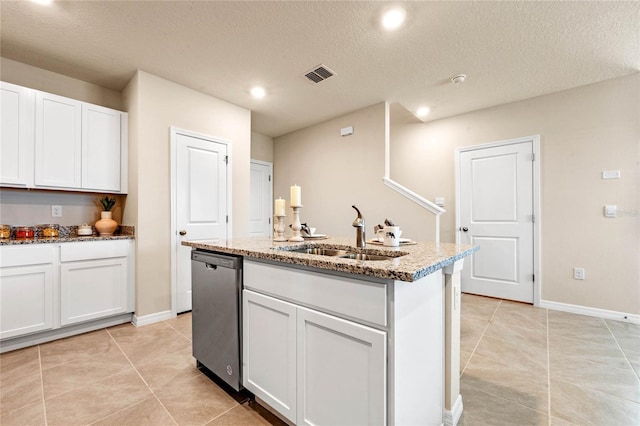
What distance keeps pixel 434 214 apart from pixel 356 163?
134cm

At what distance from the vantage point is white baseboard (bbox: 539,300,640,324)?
2869mm

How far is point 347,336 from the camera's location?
3.58 feet

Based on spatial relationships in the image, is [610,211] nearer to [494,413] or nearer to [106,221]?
[494,413]

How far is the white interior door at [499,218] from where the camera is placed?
11.5 feet

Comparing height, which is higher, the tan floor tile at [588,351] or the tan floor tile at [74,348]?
the tan floor tile at [74,348]

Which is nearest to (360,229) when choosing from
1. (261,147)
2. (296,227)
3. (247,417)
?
(296,227)

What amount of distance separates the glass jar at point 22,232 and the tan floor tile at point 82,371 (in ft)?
4.35

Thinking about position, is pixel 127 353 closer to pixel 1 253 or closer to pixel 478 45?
pixel 1 253

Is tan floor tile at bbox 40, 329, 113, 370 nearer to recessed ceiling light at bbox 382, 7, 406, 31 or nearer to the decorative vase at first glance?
the decorative vase

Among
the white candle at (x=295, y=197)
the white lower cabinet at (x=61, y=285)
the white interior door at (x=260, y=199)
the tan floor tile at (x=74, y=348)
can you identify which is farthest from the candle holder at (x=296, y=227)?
the white interior door at (x=260, y=199)

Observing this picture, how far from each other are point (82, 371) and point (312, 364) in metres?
1.86

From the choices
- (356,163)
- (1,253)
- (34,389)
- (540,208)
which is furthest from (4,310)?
(540,208)

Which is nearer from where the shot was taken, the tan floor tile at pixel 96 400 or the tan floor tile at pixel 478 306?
the tan floor tile at pixel 96 400

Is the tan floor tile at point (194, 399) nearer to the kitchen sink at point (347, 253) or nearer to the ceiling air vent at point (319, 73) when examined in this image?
the kitchen sink at point (347, 253)
